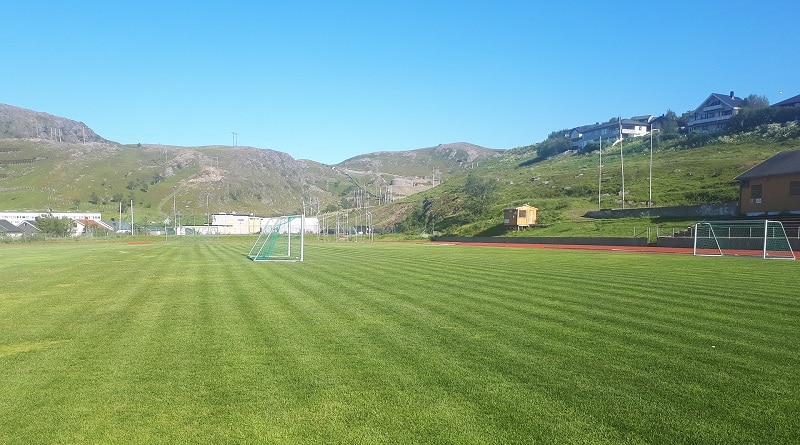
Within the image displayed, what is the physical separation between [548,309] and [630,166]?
9589 centimetres

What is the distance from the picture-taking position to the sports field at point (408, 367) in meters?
5.01

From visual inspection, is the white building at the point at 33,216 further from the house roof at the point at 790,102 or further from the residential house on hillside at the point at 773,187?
the house roof at the point at 790,102

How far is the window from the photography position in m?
47.8

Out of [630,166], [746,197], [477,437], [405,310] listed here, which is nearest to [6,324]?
[405,310]

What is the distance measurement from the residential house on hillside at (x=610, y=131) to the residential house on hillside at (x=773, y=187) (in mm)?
96324

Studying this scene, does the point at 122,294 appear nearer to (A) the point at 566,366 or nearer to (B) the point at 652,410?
(A) the point at 566,366

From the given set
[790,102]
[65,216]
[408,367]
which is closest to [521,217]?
[408,367]

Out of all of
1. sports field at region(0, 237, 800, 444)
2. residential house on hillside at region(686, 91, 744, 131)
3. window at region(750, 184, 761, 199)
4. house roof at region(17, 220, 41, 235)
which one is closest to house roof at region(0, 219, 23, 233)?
house roof at region(17, 220, 41, 235)

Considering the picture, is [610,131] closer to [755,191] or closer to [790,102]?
[790,102]

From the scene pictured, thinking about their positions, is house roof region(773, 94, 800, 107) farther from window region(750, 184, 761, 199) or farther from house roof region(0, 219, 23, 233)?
house roof region(0, 219, 23, 233)

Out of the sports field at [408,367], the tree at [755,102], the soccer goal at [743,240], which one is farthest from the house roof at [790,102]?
the sports field at [408,367]

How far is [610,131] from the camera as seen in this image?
148m

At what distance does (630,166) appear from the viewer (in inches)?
3834

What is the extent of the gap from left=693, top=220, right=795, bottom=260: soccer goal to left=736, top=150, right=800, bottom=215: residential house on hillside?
11.6m
